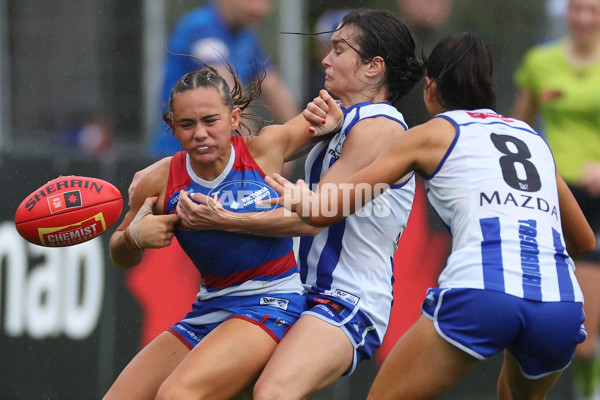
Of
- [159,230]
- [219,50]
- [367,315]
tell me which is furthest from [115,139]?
[367,315]

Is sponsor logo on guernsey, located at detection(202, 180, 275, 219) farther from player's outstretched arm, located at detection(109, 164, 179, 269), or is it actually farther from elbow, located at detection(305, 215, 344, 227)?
elbow, located at detection(305, 215, 344, 227)

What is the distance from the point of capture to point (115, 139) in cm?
572

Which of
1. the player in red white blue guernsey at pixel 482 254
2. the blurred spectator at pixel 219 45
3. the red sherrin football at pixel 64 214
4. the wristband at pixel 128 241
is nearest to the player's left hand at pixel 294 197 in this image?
the player in red white blue guernsey at pixel 482 254

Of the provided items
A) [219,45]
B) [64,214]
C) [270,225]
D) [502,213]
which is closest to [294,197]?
[270,225]

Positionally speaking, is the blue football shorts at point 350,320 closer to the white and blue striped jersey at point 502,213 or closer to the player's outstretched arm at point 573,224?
the white and blue striped jersey at point 502,213

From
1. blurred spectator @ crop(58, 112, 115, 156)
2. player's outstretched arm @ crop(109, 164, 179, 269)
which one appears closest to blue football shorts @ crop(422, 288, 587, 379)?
player's outstretched arm @ crop(109, 164, 179, 269)

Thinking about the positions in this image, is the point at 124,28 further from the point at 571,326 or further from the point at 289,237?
the point at 571,326

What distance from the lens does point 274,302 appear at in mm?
3553

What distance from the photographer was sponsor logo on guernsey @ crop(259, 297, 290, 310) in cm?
354

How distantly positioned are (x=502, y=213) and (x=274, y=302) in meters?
1.01

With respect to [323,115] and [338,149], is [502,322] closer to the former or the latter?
[338,149]

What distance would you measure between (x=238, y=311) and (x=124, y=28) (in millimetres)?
2875

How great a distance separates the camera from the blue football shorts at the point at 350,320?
3473mm

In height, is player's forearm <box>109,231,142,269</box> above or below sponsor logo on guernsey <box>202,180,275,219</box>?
below
